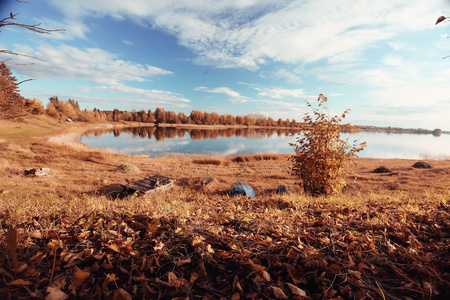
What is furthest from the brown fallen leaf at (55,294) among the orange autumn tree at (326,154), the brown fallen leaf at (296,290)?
the orange autumn tree at (326,154)

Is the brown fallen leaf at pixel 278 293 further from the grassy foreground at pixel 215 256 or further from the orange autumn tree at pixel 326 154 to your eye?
the orange autumn tree at pixel 326 154

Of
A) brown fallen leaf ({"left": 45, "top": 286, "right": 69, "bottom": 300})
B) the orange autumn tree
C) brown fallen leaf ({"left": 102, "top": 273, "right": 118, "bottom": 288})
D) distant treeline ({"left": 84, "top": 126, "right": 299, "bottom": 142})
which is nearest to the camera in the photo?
brown fallen leaf ({"left": 45, "top": 286, "right": 69, "bottom": 300})

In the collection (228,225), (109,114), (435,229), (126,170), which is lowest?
(126,170)

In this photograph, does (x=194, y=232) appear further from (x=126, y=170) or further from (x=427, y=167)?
(x=427, y=167)

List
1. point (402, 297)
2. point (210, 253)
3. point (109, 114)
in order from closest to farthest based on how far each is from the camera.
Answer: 1. point (402, 297)
2. point (210, 253)
3. point (109, 114)

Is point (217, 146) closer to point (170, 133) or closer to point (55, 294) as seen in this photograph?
point (170, 133)

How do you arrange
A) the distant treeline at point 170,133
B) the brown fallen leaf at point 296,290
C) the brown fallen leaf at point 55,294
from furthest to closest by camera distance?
the distant treeline at point 170,133
the brown fallen leaf at point 296,290
the brown fallen leaf at point 55,294

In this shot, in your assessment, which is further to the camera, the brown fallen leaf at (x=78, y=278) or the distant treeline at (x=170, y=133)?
the distant treeline at (x=170, y=133)

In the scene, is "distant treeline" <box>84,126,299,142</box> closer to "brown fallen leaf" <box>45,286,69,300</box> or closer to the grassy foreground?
the grassy foreground

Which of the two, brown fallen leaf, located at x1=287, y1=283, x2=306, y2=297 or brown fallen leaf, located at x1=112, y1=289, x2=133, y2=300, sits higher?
brown fallen leaf, located at x1=287, y1=283, x2=306, y2=297

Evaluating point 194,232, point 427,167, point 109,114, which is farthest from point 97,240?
point 109,114

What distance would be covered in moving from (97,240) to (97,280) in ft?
2.53

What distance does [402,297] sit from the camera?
211 cm

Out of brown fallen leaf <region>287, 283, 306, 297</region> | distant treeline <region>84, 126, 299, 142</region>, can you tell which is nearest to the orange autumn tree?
brown fallen leaf <region>287, 283, 306, 297</region>
